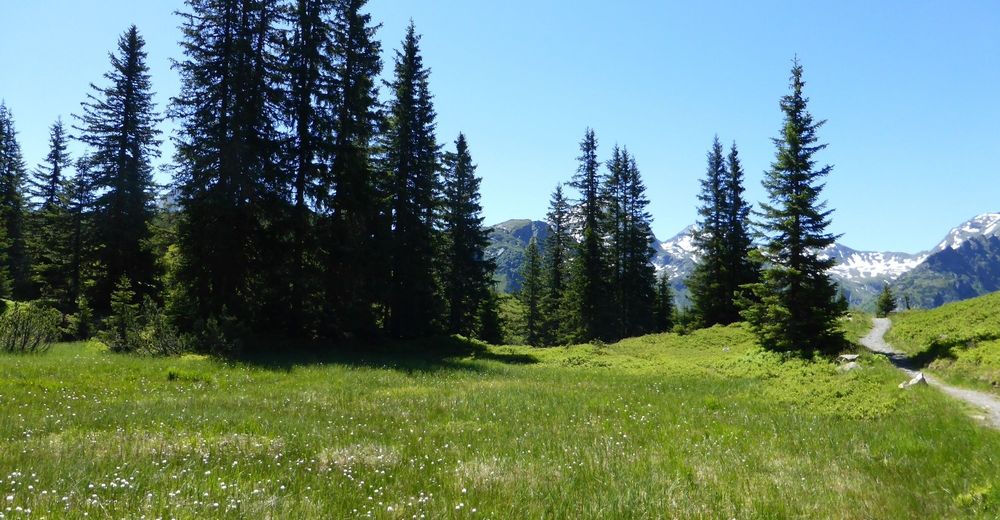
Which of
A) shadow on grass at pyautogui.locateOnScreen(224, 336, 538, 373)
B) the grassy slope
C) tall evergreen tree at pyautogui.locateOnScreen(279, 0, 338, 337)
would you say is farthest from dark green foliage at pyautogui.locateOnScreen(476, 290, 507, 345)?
the grassy slope

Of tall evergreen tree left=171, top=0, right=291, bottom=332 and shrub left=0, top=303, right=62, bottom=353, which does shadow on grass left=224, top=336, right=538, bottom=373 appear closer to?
tall evergreen tree left=171, top=0, right=291, bottom=332

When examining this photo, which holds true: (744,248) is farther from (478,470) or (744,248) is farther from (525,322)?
(478,470)

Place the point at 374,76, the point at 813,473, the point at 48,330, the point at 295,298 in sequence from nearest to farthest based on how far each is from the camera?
1. the point at 813,473
2. the point at 48,330
3. the point at 295,298
4. the point at 374,76

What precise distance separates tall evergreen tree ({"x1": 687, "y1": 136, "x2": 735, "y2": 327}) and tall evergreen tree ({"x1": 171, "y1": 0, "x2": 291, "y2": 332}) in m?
35.4

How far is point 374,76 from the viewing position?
101 feet

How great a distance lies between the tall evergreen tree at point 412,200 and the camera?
33062mm

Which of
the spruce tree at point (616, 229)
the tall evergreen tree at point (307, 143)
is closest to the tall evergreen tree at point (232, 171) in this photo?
the tall evergreen tree at point (307, 143)

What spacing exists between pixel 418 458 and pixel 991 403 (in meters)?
13.5

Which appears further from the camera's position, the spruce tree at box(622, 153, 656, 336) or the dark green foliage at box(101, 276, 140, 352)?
the spruce tree at box(622, 153, 656, 336)

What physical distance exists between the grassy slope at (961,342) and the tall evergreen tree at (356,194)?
82.5 feet

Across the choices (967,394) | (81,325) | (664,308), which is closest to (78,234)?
(81,325)

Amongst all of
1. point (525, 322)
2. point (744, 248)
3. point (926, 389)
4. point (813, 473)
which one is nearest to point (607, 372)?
Answer: point (926, 389)

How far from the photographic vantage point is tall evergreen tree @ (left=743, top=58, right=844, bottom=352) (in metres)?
23.7

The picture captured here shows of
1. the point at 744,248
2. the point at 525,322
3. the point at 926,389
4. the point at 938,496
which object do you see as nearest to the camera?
the point at 938,496
